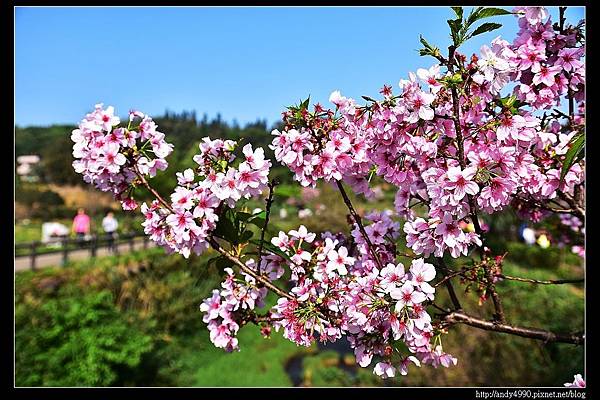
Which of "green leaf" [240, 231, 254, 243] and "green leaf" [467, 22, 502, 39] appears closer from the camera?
"green leaf" [467, 22, 502, 39]

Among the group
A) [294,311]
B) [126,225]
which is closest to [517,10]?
[294,311]

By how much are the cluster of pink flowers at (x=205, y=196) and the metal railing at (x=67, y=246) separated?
6.86 meters

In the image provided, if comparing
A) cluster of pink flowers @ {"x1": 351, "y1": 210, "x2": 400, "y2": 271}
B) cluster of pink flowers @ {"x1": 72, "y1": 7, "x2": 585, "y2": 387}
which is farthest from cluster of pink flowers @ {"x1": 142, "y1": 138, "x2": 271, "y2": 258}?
cluster of pink flowers @ {"x1": 351, "y1": 210, "x2": 400, "y2": 271}

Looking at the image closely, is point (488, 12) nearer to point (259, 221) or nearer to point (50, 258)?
point (259, 221)

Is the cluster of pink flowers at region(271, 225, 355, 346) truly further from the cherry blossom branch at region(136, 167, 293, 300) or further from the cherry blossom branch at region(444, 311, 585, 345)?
the cherry blossom branch at region(444, 311, 585, 345)

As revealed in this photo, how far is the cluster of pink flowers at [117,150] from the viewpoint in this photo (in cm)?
141

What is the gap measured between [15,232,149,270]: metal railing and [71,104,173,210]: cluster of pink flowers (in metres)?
6.73

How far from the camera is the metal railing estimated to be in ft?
26.7

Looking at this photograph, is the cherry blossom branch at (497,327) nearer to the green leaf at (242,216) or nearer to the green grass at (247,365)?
the green leaf at (242,216)

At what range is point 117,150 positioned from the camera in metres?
1.41

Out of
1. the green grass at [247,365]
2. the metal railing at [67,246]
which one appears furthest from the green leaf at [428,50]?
the metal railing at [67,246]

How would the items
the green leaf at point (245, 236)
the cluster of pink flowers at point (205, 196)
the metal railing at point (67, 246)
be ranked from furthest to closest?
1. the metal railing at point (67, 246)
2. the green leaf at point (245, 236)
3. the cluster of pink flowers at point (205, 196)

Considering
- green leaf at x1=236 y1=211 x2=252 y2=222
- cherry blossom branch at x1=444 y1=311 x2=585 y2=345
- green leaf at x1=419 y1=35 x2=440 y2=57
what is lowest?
cherry blossom branch at x1=444 y1=311 x2=585 y2=345
